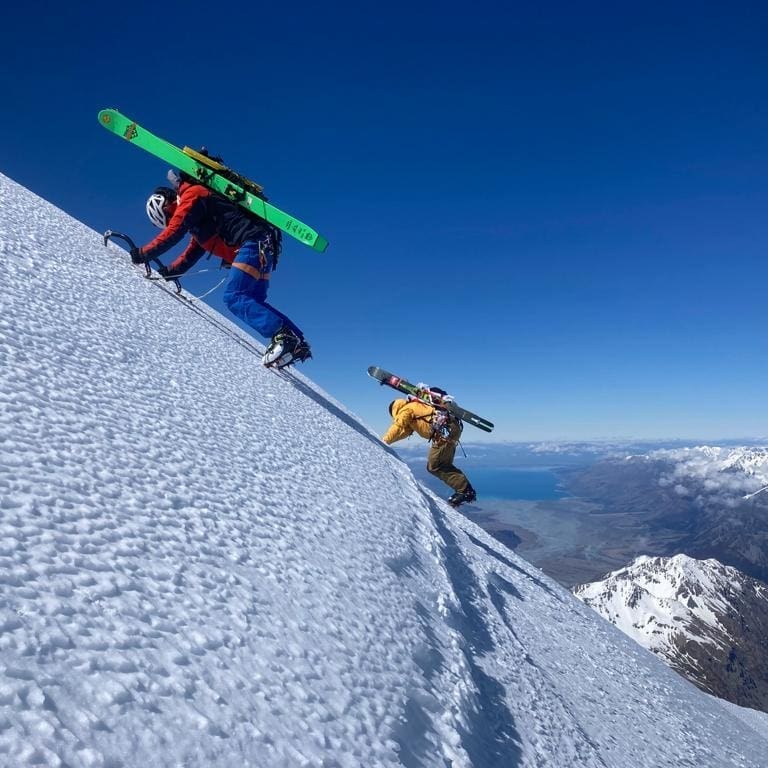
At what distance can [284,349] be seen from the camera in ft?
24.1

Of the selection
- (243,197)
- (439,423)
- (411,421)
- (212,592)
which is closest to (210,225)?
(243,197)

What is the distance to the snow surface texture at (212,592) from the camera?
1.43 meters

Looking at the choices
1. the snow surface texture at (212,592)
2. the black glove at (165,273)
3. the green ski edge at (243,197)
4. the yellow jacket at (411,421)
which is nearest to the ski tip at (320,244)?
the green ski edge at (243,197)

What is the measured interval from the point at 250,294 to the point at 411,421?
194 inches

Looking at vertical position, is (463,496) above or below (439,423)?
below

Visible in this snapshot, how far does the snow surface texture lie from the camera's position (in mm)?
1431

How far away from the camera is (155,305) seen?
19.6 ft

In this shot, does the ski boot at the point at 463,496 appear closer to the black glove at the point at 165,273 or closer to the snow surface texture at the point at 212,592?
the snow surface texture at the point at 212,592

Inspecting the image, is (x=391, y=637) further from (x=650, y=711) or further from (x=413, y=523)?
(x=650, y=711)

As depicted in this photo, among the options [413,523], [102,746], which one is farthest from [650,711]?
[102,746]

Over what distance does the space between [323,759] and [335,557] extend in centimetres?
137

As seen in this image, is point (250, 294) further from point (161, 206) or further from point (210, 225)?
point (161, 206)

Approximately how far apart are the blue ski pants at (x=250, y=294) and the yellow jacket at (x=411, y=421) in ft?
13.0

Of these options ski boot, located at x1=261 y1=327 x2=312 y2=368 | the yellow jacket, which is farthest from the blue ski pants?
the yellow jacket
